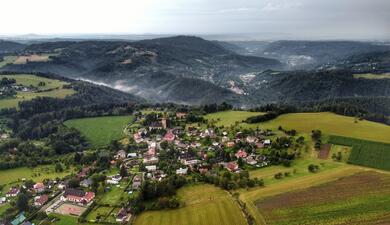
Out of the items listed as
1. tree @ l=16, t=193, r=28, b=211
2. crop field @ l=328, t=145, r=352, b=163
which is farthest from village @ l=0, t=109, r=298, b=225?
crop field @ l=328, t=145, r=352, b=163

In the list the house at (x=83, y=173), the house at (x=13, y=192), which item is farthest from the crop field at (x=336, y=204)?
the house at (x=13, y=192)

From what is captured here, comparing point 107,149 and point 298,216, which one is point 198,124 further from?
point 298,216

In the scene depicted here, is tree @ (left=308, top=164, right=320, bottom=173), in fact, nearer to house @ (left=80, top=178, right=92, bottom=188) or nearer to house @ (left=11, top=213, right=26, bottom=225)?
house @ (left=80, top=178, right=92, bottom=188)

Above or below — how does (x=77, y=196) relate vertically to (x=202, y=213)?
below

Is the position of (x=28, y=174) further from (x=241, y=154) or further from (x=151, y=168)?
(x=241, y=154)

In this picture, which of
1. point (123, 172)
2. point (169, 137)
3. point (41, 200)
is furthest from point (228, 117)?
point (41, 200)

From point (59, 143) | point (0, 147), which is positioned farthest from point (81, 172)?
point (0, 147)

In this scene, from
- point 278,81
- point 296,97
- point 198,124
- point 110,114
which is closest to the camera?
point 198,124
